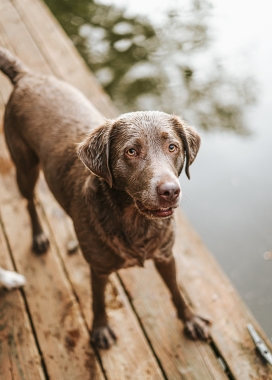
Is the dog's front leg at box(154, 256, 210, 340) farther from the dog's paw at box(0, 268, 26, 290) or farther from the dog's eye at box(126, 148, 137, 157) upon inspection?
the dog's paw at box(0, 268, 26, 290)

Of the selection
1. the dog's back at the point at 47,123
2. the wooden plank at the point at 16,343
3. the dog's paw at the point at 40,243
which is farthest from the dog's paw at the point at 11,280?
the dog's back at the point at 47,123

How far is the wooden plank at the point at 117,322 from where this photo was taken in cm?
263

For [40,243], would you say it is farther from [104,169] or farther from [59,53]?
[59,53]

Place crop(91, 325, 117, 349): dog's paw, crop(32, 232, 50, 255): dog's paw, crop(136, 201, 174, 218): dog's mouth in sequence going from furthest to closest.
A: crop(32, 232, 50, 255): dog's paw
crop(91, 325, 117, 349): dog's paw
crop(136, 201, 174, 218): dog's mouth

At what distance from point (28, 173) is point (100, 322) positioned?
3.70 ft

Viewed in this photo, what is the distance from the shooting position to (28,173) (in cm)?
306

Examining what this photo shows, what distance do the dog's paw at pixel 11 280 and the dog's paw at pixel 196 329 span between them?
120 centimetres

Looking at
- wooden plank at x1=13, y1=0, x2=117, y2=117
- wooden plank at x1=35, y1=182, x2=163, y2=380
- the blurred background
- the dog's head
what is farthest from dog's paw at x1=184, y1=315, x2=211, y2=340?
wooden plank at x1=13, y1=0, x2=117, y2=117

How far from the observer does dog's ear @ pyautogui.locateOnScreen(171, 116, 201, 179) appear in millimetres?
2268

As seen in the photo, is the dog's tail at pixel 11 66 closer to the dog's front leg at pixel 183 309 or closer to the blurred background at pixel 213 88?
the blurred background at pixel 213 88

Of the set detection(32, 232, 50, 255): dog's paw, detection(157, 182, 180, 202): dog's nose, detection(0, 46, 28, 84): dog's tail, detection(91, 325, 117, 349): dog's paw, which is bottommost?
detection(91, 325, 117, 349): dog's paw

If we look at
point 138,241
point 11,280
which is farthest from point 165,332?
point 11,280

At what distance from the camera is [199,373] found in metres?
2.58

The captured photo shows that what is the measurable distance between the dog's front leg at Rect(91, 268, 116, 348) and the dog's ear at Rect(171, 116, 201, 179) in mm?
940
